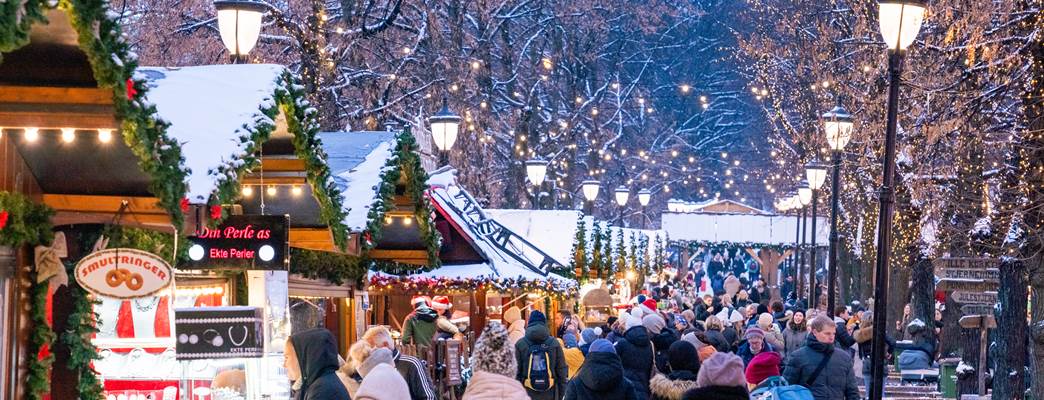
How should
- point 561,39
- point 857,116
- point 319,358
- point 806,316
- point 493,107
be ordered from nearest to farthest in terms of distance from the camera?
point 319,358 → point 806,316 → point 857,116 → point 493,107 → point 561,39

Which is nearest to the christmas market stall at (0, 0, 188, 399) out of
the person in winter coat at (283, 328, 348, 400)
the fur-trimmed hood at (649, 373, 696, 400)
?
the person in winter coat at (283, 328, 348, 400)

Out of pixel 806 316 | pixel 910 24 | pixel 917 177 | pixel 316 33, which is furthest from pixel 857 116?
pixel 910 24

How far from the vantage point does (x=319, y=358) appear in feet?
31.4

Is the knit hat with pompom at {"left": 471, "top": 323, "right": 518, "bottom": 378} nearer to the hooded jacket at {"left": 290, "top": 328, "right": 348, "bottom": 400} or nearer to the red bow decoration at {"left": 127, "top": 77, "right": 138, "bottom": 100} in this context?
the hooded jacket at {"left": 290, "top": 328, "right": 348, "bottom": 400}

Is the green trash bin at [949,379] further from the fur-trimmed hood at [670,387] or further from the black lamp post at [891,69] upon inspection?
the fur-trimmed hood at [670,387]

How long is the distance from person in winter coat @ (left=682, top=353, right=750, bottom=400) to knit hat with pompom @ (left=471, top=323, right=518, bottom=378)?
109cm

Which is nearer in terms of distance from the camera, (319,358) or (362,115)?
(319,358)

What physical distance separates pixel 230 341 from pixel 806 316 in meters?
13.2

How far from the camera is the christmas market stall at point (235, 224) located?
35.2 feet

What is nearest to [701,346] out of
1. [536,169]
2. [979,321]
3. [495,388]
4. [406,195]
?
[406,195]

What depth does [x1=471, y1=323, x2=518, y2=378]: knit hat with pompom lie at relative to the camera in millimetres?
9500

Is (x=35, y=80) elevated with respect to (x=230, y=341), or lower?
elevated

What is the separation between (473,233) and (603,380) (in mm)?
14258

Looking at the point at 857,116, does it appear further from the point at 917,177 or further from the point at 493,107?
the point at 493,107
